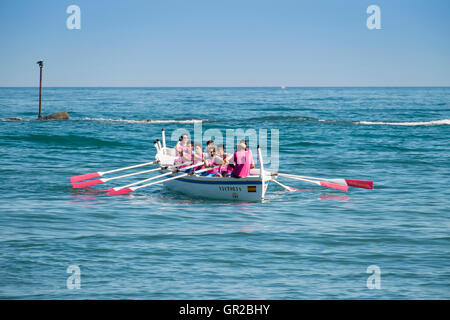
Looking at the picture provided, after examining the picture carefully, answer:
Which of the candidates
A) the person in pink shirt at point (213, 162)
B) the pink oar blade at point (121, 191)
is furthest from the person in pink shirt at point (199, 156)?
the pink oar blade at point (121, 191)

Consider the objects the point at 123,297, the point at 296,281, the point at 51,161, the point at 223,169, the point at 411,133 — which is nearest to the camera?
the point at 123,297

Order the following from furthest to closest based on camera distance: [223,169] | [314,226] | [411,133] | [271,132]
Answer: [271,132], [411,133], [223,169], [314,226]

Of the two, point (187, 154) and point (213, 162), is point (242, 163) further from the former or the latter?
point (187, 154)

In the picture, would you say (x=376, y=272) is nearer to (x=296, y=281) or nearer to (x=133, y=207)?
(x=296, y=281)

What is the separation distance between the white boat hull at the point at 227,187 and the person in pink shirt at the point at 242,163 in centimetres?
16

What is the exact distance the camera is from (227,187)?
1716cm

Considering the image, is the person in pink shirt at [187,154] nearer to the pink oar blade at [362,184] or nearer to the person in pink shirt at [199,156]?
the person in pink shirt at [199,156]

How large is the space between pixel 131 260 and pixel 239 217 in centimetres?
455

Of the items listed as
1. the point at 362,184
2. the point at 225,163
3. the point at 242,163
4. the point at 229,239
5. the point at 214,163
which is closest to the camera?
the point at 229,239

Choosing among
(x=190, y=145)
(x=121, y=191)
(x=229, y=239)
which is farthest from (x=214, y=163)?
(x=229, y=239)

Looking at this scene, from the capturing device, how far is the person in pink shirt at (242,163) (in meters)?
16.5

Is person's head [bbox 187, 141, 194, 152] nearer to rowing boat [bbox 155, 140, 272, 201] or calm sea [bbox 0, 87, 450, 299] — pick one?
rowing boat [bbox 155, 140, 272, 201]

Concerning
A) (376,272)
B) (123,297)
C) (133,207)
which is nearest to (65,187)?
(133,207)

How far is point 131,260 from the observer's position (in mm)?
11461
